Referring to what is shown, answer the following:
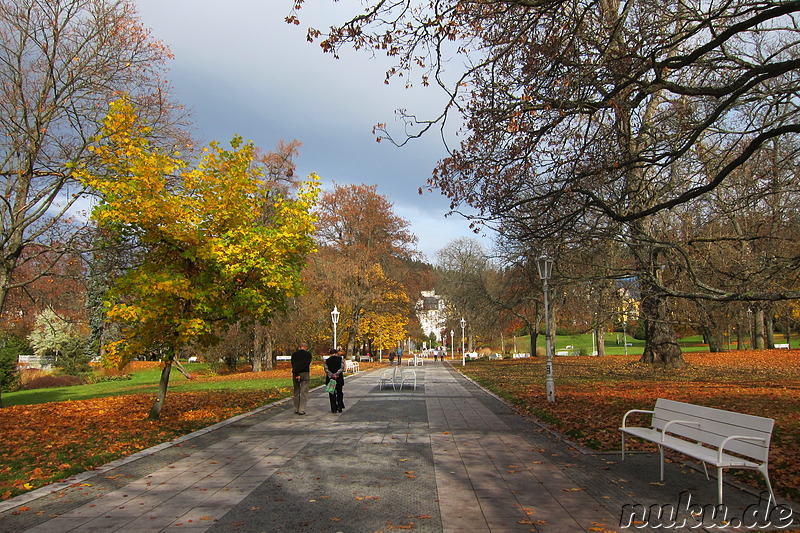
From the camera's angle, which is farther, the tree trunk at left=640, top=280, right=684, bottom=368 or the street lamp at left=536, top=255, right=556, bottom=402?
the tree trunk at left=640, top=280, right=684, bottom=368

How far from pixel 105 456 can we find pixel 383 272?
35068 mm

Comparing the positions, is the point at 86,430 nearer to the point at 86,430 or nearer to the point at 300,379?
the point at 86,430

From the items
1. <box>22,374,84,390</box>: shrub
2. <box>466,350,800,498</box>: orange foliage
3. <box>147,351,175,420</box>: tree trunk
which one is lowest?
<box>22,374,84,390</box>: shrub

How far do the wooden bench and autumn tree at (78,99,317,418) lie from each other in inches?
303

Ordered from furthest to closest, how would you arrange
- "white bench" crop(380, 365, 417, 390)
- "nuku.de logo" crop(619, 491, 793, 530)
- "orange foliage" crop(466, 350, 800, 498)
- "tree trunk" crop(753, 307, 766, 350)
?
"tree trunk" crop(753, 307, 766, 350) → "white bench" crop(380, 365, 417, 390) → "orange foliage" crop(466, 350, 800, 498) → "nuku.de logo" crop(619, 491, 793, 530)

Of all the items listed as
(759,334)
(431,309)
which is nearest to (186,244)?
(759,334)

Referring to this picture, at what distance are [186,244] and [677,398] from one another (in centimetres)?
1154

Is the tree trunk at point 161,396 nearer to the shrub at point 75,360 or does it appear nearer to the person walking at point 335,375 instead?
the person walking at point 335,375

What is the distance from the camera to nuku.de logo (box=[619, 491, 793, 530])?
4430 mm

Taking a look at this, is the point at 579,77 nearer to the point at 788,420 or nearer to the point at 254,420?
the point at 788,420

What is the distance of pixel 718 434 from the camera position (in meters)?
5.33

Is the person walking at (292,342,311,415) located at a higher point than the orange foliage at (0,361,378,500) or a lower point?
higher

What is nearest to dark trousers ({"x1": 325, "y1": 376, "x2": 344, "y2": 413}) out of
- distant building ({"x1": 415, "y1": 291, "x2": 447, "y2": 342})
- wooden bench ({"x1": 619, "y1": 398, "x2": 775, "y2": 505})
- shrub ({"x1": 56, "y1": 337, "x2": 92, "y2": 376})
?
wooden bench ({"x1": 619, "y1": 398, "x2": 775, "y2": 505})

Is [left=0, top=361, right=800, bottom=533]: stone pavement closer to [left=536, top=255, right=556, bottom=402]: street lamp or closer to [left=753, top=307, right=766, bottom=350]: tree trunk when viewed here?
[left=536, top=255, right=556, bottom=402]: street lamp
